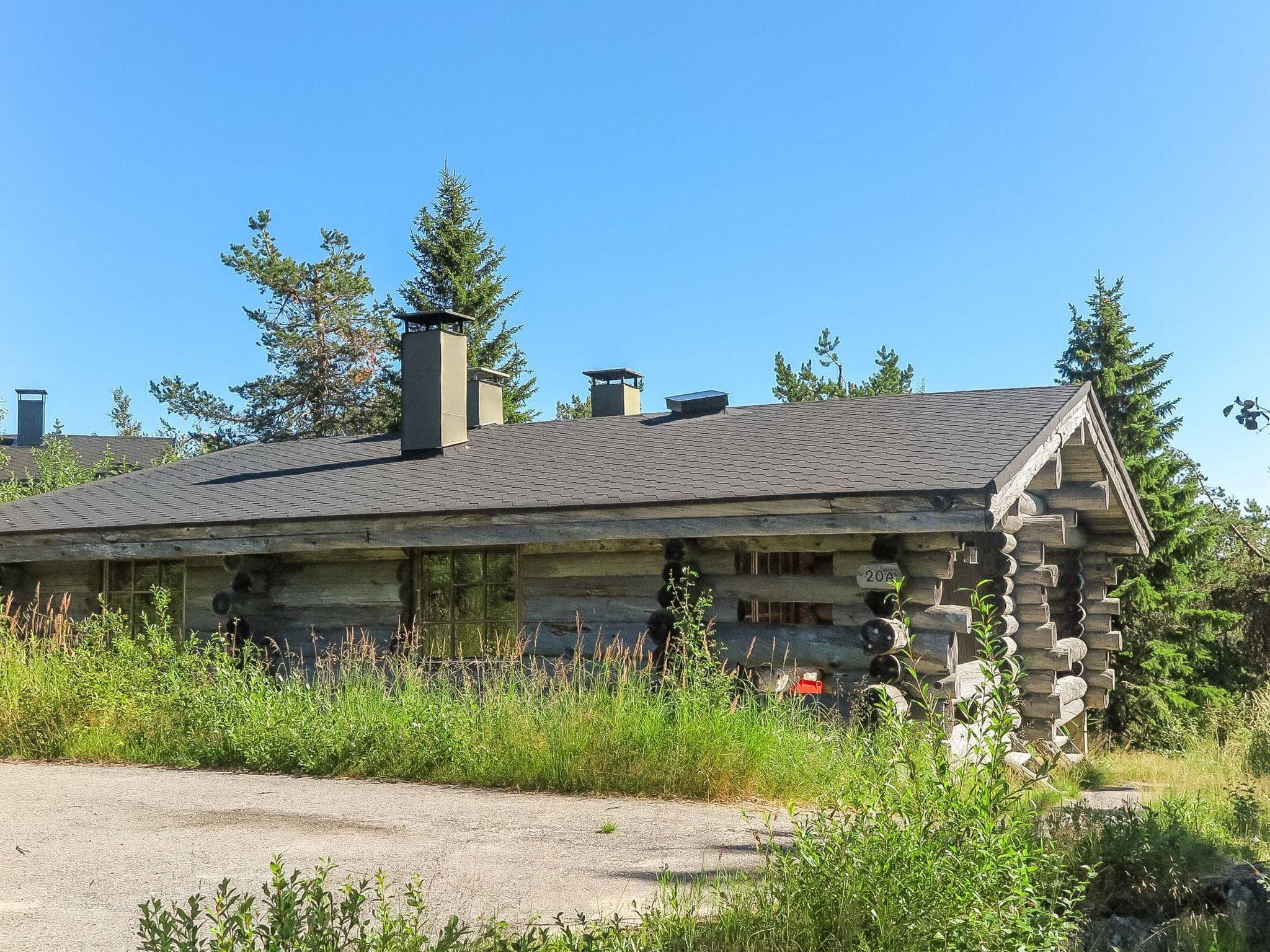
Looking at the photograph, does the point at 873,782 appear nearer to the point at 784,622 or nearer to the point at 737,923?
the point at 737,923

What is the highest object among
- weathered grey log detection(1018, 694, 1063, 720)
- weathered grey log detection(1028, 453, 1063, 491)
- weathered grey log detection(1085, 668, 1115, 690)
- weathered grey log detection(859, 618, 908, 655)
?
weathered grey log detection(1028, 453, 1063, 491)

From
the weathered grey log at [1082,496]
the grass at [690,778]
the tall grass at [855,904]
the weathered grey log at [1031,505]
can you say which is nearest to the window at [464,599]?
the grass at [690,778]

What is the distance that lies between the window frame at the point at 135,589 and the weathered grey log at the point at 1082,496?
35.4 ft

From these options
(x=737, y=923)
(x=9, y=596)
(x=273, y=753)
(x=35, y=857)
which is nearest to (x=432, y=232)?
(x=9, y=596)

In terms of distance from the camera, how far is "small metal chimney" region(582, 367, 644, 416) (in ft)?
57.7

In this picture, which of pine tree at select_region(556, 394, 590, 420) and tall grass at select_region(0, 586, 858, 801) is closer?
tall grass at select_region(0, 586, 858, 801)

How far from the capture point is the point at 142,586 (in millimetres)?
14805

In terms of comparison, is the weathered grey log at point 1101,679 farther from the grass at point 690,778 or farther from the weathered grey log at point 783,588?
the weathered grey log at point 783,588

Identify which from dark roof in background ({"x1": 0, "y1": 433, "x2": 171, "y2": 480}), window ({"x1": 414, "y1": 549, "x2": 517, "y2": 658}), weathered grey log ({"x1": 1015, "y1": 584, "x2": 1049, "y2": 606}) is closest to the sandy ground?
window ({"x1": 414, "y1": 549, "x2": 517, "y2": 658})

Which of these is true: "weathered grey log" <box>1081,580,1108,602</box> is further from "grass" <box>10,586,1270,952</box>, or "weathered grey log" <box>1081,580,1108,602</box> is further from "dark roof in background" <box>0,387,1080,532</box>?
"dark roof in background" <box>0,387,1080,532</box>

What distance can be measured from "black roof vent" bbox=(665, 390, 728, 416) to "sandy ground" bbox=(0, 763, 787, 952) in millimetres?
8184

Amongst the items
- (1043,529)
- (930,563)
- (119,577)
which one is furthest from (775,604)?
(119,577)

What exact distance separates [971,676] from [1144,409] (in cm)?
1157

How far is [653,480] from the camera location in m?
11.5
